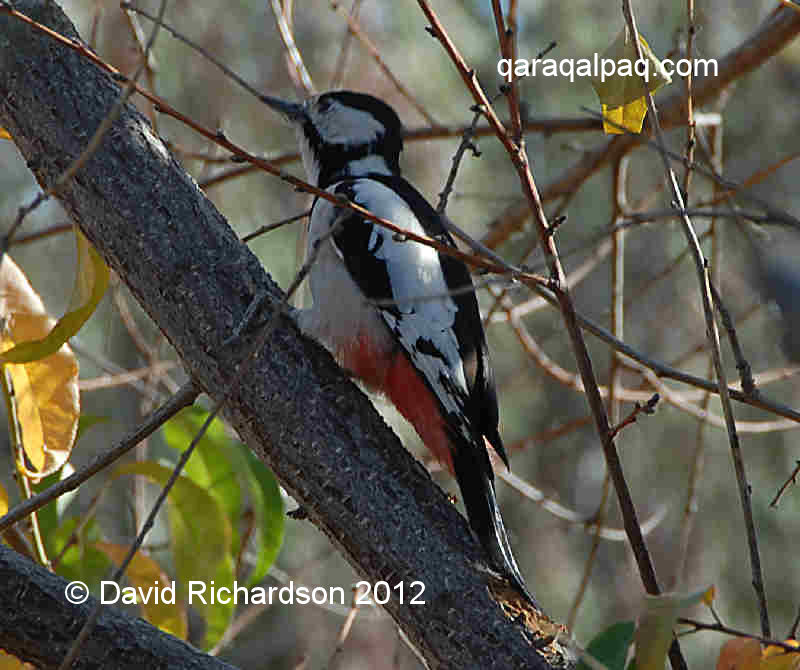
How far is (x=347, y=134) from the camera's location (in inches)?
120

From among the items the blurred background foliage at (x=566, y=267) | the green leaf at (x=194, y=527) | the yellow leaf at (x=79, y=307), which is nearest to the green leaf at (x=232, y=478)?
the green leaf at (x=194, y=527)

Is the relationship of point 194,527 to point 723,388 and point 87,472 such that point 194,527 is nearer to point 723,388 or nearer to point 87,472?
point 87,472

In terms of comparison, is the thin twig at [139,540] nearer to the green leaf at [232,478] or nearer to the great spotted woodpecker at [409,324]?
the great spotted woodpecker at [409,324]

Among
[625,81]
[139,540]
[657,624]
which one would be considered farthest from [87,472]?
[625,81]

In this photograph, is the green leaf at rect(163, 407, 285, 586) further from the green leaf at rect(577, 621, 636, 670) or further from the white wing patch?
the green leaf at rect(577, 621, 636, 670)

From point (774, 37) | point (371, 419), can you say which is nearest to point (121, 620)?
point (371, 419)

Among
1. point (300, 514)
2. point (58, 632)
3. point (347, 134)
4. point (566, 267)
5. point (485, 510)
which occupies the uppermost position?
point (566, 267)

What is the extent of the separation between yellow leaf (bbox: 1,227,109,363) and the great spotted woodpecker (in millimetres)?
456

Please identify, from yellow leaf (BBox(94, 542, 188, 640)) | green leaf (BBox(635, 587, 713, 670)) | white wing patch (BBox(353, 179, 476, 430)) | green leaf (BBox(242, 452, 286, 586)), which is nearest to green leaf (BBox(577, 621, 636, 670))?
green leaf (BBox(635, 587, 713, 670))

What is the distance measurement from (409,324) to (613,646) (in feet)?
3.19

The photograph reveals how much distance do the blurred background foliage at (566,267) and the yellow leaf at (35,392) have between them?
4046 millimetres

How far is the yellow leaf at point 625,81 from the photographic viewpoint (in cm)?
187

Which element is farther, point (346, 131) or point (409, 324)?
point (346, 131)

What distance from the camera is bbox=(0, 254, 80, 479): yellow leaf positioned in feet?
7.40
